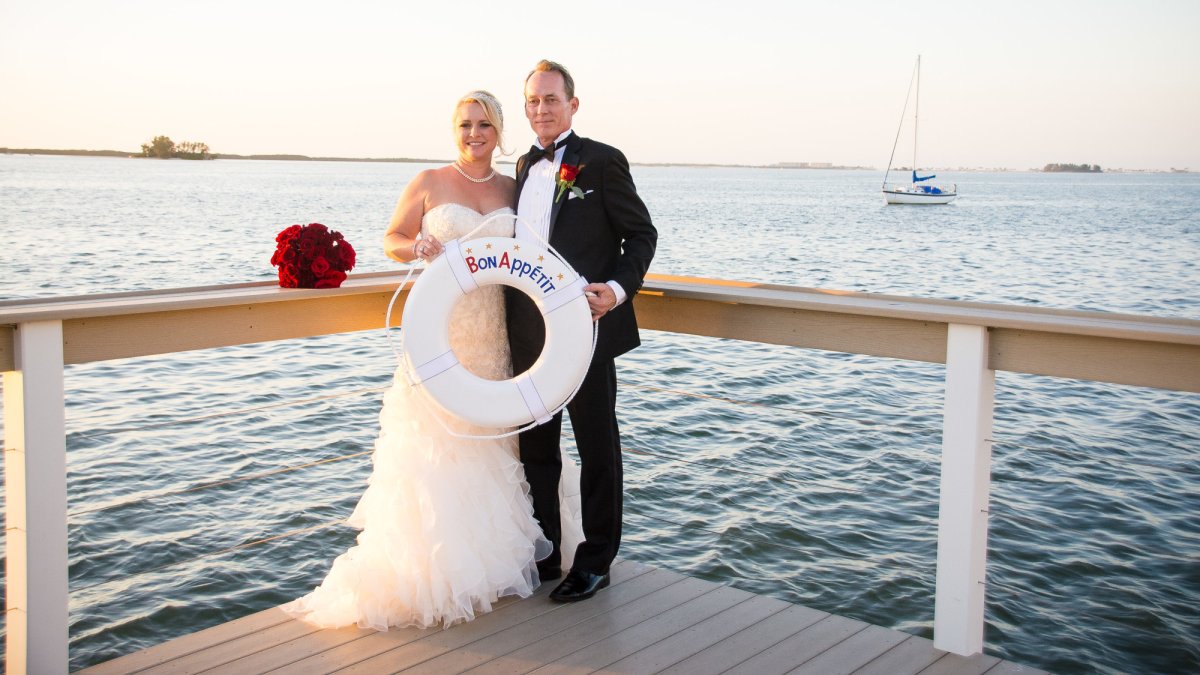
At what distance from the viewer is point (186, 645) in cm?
190

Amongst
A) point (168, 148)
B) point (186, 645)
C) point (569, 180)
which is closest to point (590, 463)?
point (569, 180)

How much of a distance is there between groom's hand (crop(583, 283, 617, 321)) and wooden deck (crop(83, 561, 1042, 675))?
2.08ft

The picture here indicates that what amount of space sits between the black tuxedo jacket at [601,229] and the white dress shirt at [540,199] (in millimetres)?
17

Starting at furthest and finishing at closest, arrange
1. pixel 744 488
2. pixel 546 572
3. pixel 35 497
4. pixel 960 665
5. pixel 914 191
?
pixel 914 191
pixel 744 488
pixel 546 572
pixel 960 665
pixel 35 497

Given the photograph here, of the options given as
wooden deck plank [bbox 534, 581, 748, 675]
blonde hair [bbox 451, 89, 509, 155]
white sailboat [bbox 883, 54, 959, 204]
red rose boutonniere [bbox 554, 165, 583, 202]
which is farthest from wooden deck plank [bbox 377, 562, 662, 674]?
white sailboat [bbox 883, 54, 959, 204]

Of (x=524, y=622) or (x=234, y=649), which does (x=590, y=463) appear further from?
(x=234, y=649)

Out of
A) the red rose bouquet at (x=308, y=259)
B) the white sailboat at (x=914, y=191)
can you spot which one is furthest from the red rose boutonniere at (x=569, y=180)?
the white sailboat at (x=914, y=191)

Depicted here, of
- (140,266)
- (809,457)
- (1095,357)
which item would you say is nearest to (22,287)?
(140,266)

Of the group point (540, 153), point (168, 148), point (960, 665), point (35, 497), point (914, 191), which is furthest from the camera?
point (168, 148)

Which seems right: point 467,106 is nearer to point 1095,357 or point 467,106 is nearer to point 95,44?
point 1095,357

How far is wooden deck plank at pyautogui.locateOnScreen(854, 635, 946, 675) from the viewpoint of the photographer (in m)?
1.80

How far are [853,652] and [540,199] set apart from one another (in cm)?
111

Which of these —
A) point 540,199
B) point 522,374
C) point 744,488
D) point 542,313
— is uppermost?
point 540,199

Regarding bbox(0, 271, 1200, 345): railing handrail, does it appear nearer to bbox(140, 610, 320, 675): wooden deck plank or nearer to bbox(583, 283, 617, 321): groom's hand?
bbox(583, 283, 617, 321): groom's hand
